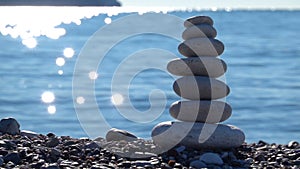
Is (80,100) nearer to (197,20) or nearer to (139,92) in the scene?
(139,92)

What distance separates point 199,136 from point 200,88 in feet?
2.31

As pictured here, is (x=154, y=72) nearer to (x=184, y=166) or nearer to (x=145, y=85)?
(x=145, y=85)

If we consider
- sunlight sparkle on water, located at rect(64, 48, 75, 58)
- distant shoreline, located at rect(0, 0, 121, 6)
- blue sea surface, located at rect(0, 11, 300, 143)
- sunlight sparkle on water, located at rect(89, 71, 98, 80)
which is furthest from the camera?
distant shoreline, located at rect(0, 0, 121, 6)

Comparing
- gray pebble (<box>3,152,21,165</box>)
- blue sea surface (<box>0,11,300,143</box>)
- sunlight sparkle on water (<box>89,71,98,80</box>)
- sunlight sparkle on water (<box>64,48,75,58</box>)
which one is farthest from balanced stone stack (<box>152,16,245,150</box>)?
sunlight sparkle on water (<box>64,48,75,58</box>)

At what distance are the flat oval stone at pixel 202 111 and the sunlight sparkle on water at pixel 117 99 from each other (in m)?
8.33

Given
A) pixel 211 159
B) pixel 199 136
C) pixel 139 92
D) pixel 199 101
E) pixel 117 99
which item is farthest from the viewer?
pixel 139 92

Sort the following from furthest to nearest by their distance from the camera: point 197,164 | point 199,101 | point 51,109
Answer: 1. point 51,109
2. point 199,101
3. point 197,164

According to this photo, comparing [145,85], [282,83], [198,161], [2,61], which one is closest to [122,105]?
[145,85]

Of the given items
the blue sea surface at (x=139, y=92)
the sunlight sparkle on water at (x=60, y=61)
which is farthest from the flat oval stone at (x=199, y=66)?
the sunlight sparkle on water at (x=60, y=61)

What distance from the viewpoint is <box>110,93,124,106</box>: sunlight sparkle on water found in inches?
737

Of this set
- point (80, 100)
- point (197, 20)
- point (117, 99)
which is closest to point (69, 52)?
point (117, 99)

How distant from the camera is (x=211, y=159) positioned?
9180 mm

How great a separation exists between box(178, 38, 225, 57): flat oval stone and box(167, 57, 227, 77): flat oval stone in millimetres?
133

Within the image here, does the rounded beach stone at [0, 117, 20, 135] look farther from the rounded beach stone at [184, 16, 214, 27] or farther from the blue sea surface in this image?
the blue sea surface
